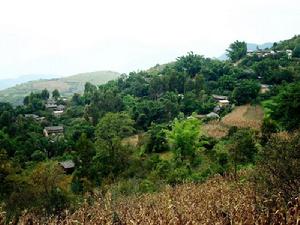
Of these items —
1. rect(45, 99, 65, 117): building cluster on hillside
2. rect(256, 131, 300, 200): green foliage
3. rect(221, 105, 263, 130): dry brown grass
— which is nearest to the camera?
rect(256, 131, 300, 200): green foliage

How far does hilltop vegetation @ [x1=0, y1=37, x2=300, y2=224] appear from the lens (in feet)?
45.9

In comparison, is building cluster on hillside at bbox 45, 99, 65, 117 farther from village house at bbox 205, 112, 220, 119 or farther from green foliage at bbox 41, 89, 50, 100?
village house at bbox 205, 112, 220, 119

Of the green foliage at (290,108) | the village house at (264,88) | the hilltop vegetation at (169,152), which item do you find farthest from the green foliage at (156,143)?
the village house at (264,88)

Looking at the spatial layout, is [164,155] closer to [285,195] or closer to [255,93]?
[255,93]

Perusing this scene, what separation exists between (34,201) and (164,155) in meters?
21.4

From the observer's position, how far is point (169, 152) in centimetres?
4325

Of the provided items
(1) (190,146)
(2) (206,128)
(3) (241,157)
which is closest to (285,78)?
(2) (206,128)

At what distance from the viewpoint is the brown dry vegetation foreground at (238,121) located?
4490cm

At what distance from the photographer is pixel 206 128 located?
155ft

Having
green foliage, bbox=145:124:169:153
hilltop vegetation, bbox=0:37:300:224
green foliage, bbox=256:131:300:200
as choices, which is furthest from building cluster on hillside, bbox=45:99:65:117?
green foliage, bbox=256:131:300:200

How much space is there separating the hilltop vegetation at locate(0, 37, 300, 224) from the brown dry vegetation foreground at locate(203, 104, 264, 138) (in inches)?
6.0

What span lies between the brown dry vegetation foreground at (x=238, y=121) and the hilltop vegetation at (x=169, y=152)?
152 mm

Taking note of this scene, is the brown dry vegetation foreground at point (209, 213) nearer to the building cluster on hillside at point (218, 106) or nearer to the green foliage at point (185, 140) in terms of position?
the green foliage at point (185, 140)

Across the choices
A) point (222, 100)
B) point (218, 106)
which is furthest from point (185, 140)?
point (222, 100)
